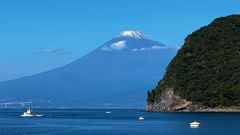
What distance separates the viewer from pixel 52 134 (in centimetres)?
10794

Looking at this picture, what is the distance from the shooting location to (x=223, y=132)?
108 metres

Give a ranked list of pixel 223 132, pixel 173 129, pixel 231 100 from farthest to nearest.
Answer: pixel 231 100, pixel 173 129, pixel 223 132

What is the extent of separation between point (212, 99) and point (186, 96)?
314 inches

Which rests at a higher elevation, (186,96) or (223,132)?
(186,96)

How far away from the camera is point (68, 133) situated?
112 metres

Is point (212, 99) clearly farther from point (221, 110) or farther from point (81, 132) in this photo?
point (81, 132)

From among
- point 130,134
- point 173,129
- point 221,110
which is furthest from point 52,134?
point 221,110

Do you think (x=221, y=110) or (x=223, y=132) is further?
(x=221, y=110)

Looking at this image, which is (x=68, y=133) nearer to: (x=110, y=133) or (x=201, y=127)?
(x=110, y=133)

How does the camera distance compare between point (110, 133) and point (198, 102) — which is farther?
point (198, 102)

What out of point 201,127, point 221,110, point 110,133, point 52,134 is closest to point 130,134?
point 110,133

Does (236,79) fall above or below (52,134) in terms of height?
above

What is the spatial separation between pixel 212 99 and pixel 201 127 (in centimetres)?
7346

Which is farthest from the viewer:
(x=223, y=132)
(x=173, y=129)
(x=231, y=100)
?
(x=231, y=100)
